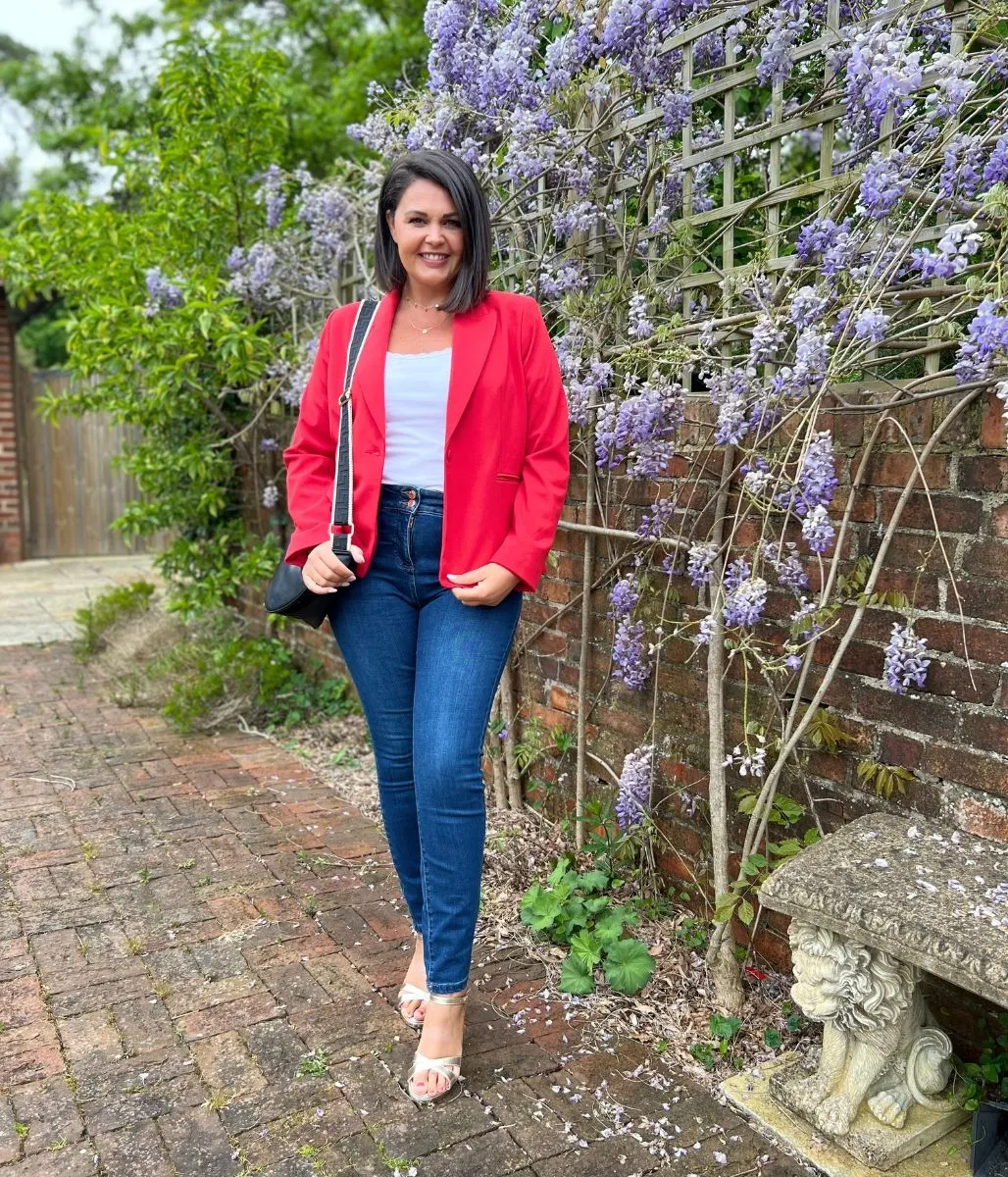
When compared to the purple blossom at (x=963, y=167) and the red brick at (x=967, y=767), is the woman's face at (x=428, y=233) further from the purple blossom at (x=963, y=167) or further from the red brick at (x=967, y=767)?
the red brick at (x=967, y=767)

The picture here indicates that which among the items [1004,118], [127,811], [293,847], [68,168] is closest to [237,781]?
[127,811]

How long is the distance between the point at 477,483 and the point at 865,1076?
1432 millimetres

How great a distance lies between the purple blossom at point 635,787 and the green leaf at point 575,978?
17.5 inches

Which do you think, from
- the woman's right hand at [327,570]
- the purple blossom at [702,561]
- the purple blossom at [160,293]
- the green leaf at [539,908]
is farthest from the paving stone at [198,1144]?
the purple blossom at [160,293]

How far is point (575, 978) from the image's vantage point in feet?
8.74

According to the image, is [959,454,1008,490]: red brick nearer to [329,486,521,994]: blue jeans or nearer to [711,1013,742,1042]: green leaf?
[329,486,521,994]: blue jeans

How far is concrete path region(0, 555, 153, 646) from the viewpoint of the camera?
7.18 meters

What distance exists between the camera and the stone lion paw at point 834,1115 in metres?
2.04

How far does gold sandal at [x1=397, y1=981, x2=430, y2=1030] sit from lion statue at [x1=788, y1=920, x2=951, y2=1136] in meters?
0.89

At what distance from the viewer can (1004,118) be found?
201 cm

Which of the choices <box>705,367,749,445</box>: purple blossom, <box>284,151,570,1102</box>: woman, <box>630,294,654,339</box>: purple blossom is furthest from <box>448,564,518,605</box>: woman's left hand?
<box>630,294,654,339</box>: purple blossom

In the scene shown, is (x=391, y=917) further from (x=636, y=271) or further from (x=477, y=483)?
(x=636, y=271)

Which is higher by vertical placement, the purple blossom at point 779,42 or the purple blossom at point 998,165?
the purple blossom at point 779,42

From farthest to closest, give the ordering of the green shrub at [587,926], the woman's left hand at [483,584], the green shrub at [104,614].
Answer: the green shrub at [104,614], the green shrub at [587,926], the woman's left hand at [483,584]
